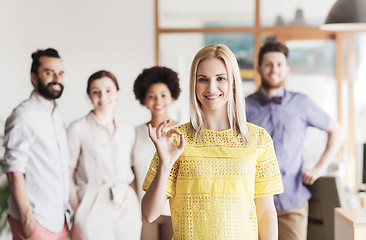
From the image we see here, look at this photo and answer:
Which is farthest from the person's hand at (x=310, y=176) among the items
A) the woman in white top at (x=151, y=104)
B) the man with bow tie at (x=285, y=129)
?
the woman in white top at (x=151, y=104)

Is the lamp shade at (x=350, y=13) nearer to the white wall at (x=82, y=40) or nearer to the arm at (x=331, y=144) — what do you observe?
the arm at (x=331, y=144)

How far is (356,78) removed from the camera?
6109 millimetres

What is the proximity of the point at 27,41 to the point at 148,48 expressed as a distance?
1413 mm

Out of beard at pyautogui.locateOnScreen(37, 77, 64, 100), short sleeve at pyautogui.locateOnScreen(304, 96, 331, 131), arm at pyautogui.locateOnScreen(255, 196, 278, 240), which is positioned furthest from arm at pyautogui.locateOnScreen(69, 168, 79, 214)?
arm at pyautogui.locateOnScreen(255, 196, 278, 240)

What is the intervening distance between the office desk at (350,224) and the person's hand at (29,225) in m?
1.67

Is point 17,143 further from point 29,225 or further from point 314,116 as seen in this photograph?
point 314,116

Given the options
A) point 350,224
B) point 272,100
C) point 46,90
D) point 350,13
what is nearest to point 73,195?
point 46,90

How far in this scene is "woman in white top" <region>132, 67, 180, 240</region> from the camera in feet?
10.6

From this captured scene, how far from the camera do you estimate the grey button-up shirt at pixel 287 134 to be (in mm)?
3393

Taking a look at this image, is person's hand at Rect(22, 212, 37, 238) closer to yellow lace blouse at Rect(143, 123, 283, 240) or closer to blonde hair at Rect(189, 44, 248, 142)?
yellow lace blouse at Rect(143, 123, 283, 240)

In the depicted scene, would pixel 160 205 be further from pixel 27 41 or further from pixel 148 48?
pixel 148 48

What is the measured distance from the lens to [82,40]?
5691mm

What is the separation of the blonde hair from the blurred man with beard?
1.44 m

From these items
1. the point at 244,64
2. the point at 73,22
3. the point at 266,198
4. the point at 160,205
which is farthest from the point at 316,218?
the point at 73,22
